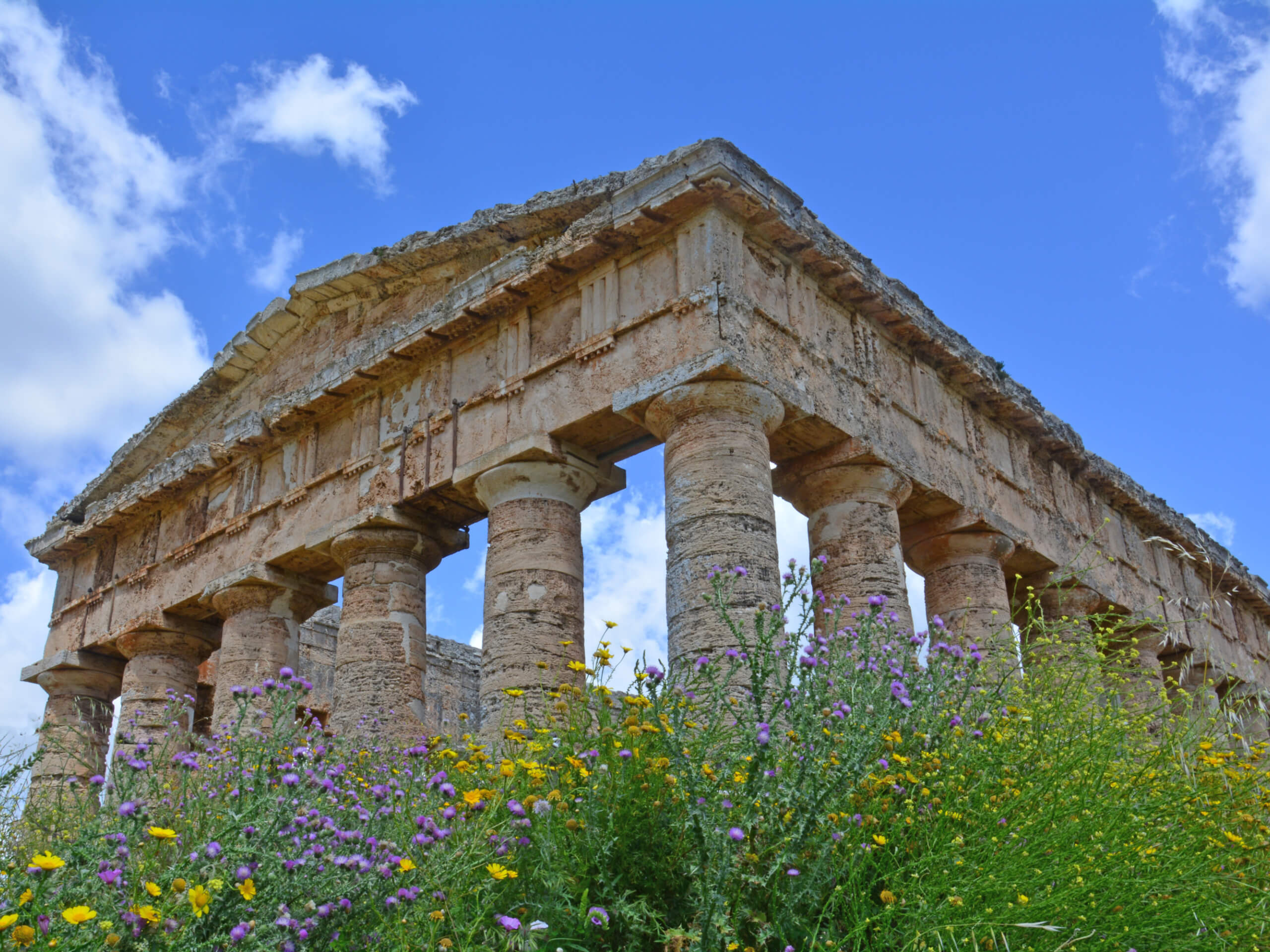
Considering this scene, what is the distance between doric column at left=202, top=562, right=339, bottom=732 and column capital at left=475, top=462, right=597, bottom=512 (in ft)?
11.3

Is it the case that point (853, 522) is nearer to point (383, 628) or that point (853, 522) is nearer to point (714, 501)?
point (714, 501)

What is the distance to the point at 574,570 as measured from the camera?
10078mm

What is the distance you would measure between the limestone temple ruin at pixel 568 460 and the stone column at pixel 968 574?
0.11 ft

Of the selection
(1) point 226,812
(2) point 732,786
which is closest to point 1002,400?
(2) point 732,786

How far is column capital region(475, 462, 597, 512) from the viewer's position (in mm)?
10172

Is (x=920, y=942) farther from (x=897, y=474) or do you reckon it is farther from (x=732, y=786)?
(x=897, y=474)

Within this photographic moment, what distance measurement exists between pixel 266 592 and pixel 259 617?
0.29 metres

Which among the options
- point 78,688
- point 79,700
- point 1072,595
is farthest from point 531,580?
point 78,688

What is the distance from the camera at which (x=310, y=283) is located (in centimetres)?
1342

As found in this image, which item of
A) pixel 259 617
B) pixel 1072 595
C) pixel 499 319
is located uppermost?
pixel 499 319

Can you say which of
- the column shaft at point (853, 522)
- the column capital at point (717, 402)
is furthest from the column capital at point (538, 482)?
the column shaft at point (853, 522)

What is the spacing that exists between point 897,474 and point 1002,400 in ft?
8.76

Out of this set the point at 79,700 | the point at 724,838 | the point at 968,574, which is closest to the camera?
the point at 724,838

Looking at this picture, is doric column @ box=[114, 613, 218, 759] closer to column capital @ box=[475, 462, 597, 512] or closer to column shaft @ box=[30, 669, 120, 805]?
column shaft @ box=[30, 669, 120, 805]
